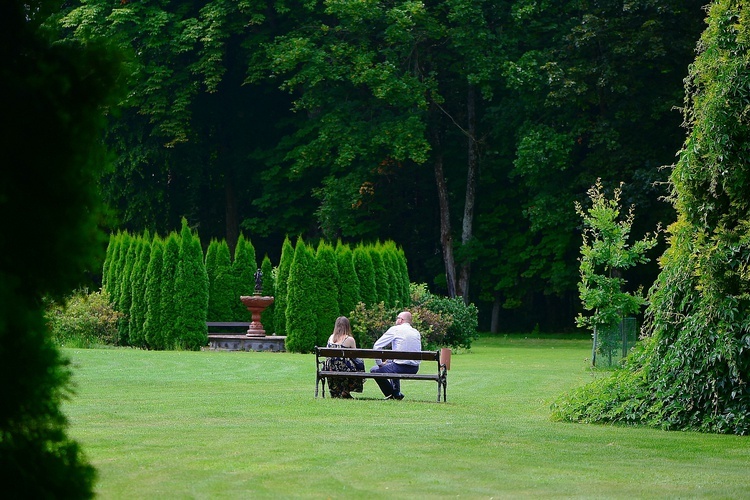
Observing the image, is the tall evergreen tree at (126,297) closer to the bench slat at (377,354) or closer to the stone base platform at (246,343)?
the stone base platform at (246,343)

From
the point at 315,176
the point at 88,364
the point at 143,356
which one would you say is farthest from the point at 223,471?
the point at 315,176

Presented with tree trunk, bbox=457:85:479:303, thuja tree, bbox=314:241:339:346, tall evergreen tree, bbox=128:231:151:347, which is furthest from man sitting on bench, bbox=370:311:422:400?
tree trunk, bbox=457:85:479:303

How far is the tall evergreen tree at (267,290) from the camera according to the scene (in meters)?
32.4

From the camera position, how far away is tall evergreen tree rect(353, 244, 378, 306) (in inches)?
1209

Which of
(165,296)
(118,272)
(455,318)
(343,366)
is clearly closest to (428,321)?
(455,318)

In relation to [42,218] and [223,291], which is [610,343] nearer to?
[223,291]

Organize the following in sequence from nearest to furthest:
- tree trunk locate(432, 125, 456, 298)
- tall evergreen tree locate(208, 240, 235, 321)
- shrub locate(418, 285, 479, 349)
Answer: shrub locate(418, 285, 479, 349), tall evergreen tree locate(208, 240, 235, 321), tree trunk locate(432, 125, 456, 298)

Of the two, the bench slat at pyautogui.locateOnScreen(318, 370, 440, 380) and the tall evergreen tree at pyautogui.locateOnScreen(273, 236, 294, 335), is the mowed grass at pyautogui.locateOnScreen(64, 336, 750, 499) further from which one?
the tall evergreen tree at pyautogui.locateOnScreen(273, 236, 294, 335)

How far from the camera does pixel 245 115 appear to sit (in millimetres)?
44719

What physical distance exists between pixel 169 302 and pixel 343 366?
13.3 m

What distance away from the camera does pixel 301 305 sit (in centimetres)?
2931

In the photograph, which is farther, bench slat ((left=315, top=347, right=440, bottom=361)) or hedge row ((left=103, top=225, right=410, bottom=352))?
hedge row ((left=103, top=225, right=410, bottom=352))

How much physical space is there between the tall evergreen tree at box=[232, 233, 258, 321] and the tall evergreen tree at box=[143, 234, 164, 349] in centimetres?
326

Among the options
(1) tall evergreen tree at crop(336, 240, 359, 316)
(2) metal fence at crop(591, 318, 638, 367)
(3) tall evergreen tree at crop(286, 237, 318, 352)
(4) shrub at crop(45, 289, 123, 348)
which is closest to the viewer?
(2) metal fence at crop(591, 318, 638, 367)
